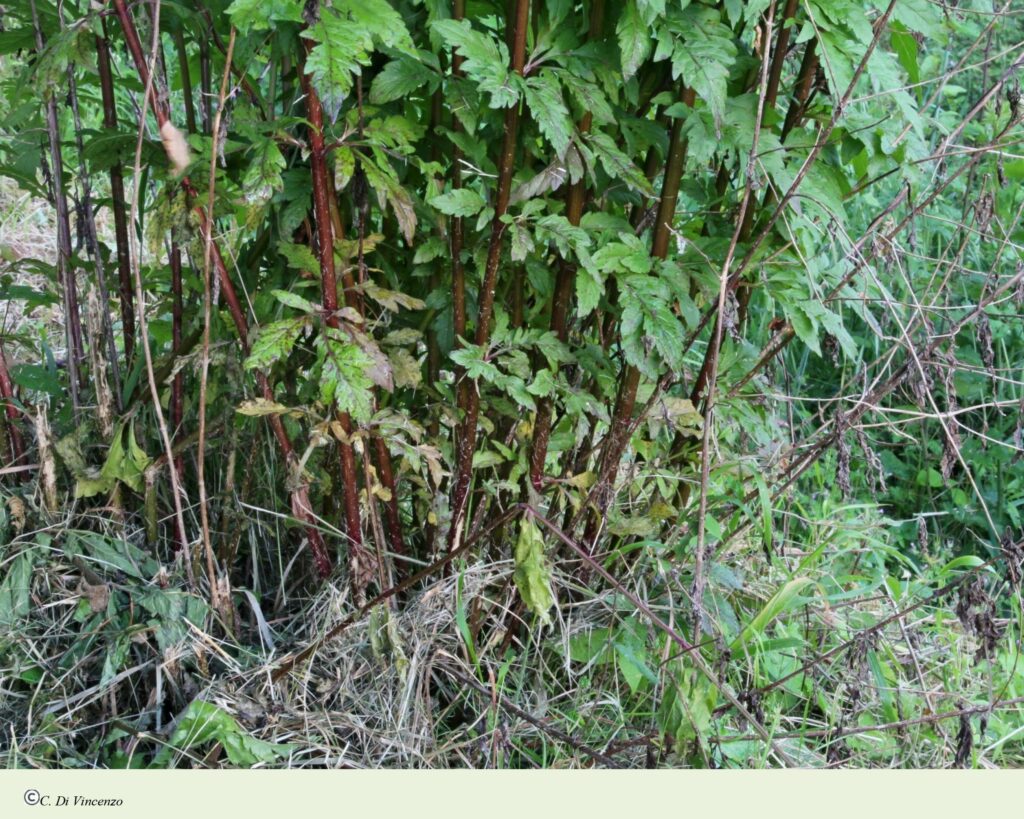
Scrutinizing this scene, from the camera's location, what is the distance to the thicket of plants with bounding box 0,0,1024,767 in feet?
6.13

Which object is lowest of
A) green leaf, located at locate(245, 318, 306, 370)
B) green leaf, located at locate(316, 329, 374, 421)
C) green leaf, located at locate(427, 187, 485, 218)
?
green leaf, located at locate(316, 329, 374, 421)

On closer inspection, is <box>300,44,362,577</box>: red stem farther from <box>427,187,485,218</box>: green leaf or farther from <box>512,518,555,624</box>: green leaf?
<box>512,518,555,624</box>: green leaf

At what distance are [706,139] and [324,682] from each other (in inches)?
49.8

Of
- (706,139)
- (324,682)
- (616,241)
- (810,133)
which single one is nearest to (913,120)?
(810,133)

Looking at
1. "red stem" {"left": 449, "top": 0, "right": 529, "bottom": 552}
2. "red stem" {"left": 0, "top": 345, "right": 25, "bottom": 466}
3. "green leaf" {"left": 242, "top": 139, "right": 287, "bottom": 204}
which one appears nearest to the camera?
"green leaf" {"left": 242, "top": 139, "right": 287, "bottom": 204}

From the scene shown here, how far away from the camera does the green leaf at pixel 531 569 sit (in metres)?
1.99

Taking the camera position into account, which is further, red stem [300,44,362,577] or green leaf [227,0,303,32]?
red stem [300,44,362,577]

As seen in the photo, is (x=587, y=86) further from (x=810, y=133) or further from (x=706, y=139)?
(x=810, y=133)

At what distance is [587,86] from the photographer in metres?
1.82

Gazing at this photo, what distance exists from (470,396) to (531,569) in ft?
1.15

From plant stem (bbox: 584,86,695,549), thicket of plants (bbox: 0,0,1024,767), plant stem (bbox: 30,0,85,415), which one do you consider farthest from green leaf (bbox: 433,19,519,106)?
plant stem (bbox: 30,0,85,415)

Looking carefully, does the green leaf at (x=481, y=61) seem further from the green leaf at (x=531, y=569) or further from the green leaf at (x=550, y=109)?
the green leaf at (x=531, y=569)

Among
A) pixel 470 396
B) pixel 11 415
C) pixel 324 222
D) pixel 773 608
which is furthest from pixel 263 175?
pixel 773 608

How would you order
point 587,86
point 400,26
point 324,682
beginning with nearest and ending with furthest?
point 400,26 < point 587,86 < point 324,682
